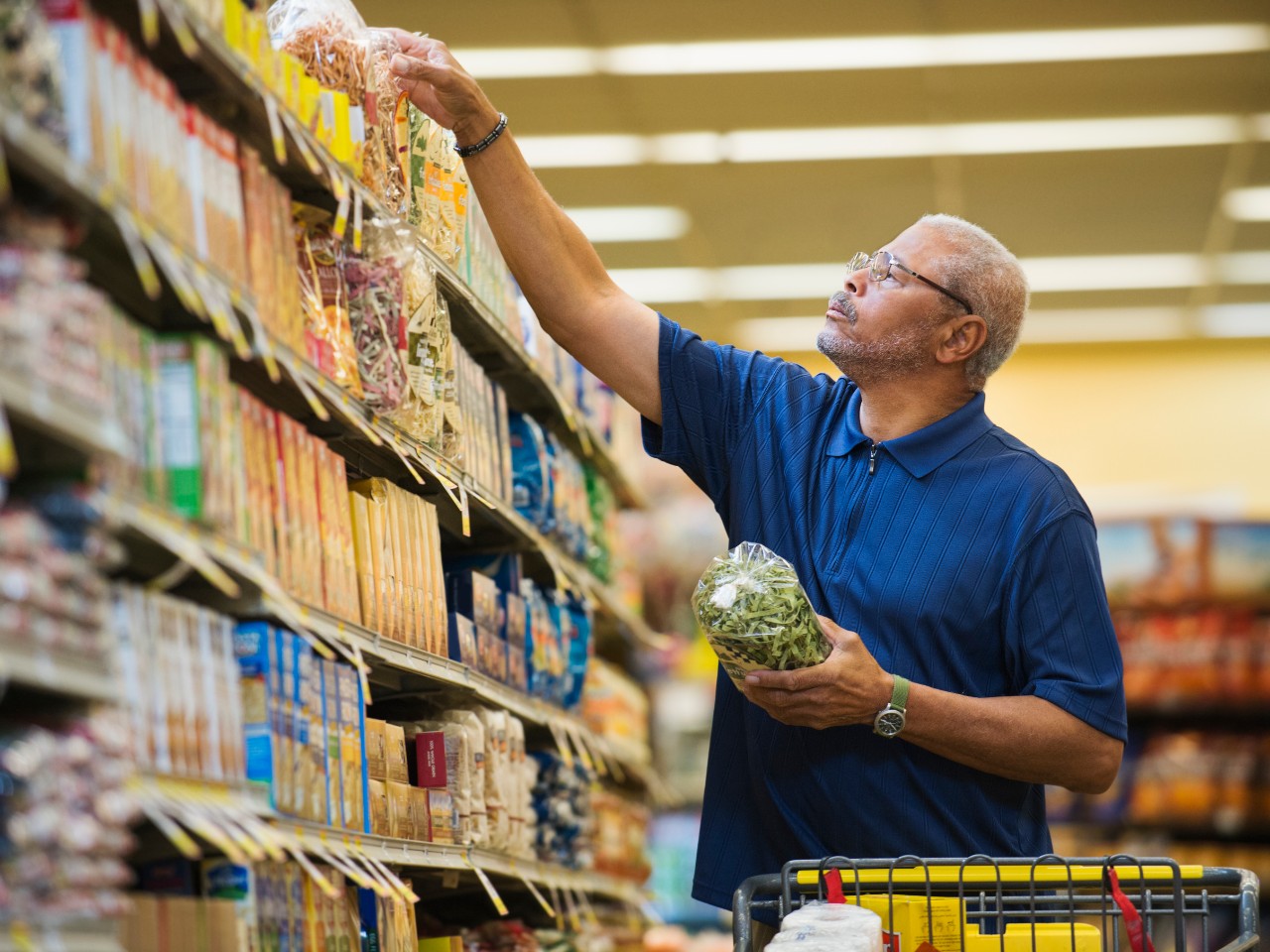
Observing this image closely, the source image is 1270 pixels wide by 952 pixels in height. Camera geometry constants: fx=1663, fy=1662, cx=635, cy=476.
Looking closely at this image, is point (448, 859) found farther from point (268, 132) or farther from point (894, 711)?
point (268, 132)

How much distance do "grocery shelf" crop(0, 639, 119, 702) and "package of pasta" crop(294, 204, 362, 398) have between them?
924 mm

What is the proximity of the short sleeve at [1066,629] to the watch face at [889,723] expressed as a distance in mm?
292

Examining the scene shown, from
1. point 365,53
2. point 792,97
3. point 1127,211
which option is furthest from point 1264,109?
point 365,53

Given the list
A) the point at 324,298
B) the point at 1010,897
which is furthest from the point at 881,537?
the point at 324,298

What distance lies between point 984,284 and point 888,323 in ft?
0.78

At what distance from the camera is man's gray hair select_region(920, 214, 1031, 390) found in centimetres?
341

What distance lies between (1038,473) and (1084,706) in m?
0.46

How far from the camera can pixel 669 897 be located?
848 centimetres

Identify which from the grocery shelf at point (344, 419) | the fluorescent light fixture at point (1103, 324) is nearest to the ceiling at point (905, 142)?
the fluorescent light fixture at point (1103, 324)

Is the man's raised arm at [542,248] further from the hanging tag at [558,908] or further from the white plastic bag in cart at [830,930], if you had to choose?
the hanging tag at [558,908]

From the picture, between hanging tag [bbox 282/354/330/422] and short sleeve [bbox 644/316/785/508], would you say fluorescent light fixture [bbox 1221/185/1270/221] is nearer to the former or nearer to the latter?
short sleeve [bbox 644/316/785/508]

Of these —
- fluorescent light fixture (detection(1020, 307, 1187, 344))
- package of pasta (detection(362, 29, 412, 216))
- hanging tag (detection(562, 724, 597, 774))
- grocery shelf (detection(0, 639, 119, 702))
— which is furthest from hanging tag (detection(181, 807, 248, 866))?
fluorescent light fixture (detection(1020, 307, 1187, 344))

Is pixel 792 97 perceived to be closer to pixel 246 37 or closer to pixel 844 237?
pixel 844 237

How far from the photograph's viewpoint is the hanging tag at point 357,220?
2.64 meters
